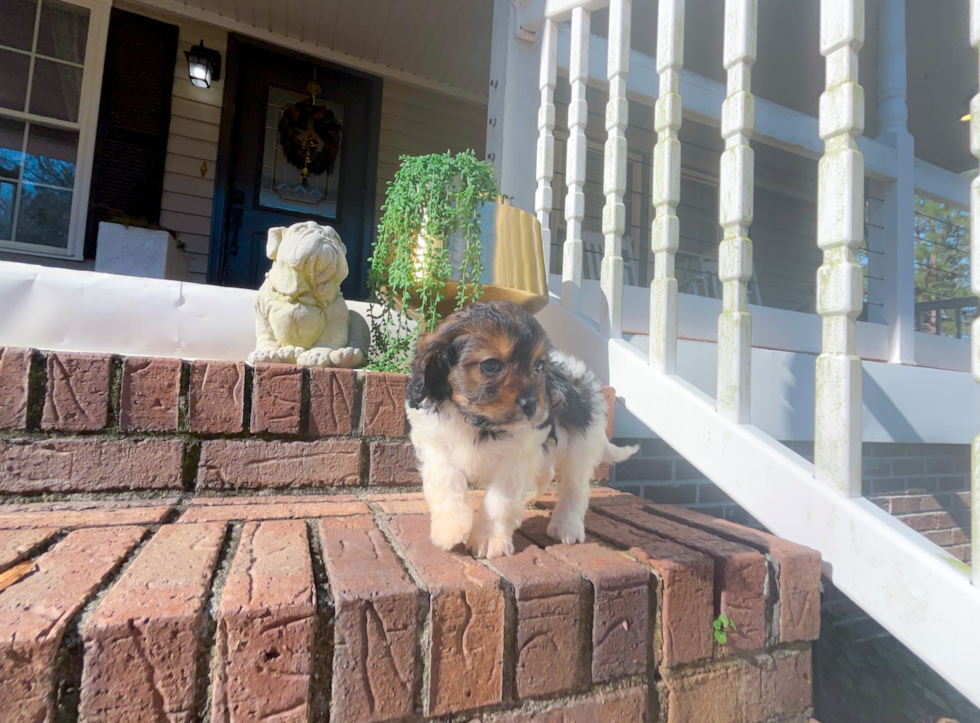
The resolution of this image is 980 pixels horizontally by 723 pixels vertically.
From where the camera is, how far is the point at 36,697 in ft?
1.87

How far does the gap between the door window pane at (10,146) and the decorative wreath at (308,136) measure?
2052mm

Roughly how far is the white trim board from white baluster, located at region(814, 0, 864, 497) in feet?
15.1

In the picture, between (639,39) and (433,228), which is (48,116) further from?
(639,39)

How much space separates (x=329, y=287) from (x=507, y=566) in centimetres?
105

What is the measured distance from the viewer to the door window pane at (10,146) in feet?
13.2

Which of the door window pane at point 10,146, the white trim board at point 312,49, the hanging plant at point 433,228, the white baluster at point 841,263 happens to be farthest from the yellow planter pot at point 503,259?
the door window pane at point 10,146

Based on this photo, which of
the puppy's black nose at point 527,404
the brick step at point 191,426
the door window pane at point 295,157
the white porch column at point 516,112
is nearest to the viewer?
the puppy's black nose at point 527,404

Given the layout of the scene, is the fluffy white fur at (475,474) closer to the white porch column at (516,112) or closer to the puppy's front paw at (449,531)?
the puppy's front paw at (449,531)

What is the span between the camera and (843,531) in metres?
1.11

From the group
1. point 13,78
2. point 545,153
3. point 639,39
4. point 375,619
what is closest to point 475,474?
point 375,619

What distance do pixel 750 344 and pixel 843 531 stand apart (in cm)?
51

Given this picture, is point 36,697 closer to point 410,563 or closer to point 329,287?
point 410,563

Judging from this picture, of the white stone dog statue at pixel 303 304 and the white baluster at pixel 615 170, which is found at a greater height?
the white baluster at pixel 615 170

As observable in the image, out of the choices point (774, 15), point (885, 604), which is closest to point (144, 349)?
point (885, 604)
